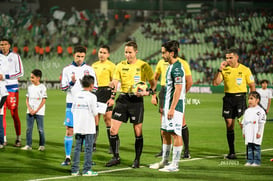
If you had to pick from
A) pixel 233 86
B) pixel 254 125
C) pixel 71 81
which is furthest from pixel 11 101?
pixel 254 125

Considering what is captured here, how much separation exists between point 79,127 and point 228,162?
3.51 m

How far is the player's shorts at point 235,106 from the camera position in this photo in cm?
1139

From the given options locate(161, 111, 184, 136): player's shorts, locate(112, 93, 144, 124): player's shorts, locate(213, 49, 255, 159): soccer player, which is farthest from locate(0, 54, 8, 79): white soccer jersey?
locate(213, 49, 255, 159): soccer player

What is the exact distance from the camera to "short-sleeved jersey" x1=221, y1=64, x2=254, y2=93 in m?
11.4

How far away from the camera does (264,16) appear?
50312mm

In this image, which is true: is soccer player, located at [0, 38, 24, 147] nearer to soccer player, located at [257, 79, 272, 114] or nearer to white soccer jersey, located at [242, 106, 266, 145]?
white soccer jersey, located at [242, 106, 266, 145]

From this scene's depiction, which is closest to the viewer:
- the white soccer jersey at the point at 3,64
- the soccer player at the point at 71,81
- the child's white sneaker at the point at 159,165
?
the child's white sneaker at the point at 159,165

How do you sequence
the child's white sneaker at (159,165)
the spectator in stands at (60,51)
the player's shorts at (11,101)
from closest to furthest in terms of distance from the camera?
the child's white sneaker at (159,165), the player's shorts at (11,101), the spectator in stands at (60,51)

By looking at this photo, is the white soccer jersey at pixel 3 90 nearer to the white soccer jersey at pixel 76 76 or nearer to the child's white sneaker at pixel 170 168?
the white soccer jersey at pixel 76 76

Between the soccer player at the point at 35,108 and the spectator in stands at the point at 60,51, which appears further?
the spectator in stands at the point at 60,51

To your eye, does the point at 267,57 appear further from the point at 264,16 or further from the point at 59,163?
the point at 59,163

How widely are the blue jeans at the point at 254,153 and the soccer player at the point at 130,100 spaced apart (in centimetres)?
216

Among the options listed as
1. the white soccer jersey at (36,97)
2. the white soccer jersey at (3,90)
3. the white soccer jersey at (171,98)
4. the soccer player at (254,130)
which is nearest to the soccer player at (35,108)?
the white soccer jersey at (36,97)

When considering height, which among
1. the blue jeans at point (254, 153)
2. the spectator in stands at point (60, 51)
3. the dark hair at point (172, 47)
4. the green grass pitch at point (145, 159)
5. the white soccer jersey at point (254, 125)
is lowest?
the green grass pitch at point (145, 159)
